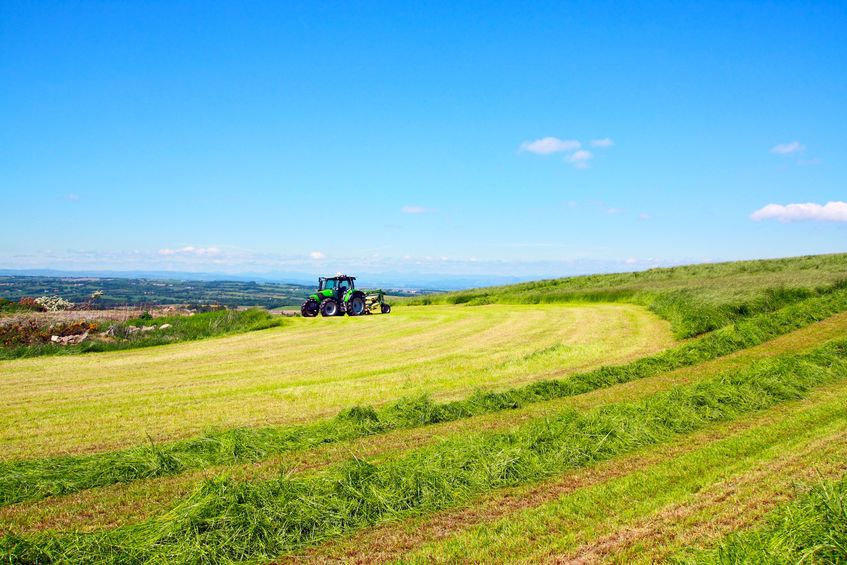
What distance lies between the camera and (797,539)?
4.15 metres

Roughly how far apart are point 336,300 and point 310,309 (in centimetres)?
131

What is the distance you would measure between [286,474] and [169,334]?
49.9 ft

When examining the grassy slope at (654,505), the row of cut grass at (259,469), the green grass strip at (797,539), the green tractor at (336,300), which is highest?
the green tractor at (336,300)

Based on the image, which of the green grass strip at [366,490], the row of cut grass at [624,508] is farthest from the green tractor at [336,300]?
the row of cut grass at [624,508]

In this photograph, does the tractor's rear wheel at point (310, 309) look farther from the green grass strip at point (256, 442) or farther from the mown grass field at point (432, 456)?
the green grass strip at point (256, 442)

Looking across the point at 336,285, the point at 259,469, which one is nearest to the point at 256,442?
the point at 259,469

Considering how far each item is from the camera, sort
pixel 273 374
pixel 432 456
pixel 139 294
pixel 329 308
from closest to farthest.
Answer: pixel 432 456, pixel 273 374, pixel 329 308, pixel 139 294

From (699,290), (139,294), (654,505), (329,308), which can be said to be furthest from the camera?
(139,294)

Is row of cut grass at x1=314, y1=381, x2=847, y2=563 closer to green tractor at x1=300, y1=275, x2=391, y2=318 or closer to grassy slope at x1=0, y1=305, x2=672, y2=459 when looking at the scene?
grassy slope at x1=0, y1=305, x2=672, y2=459

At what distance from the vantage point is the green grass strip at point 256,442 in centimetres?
675

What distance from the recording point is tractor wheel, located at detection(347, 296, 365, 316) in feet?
91.9

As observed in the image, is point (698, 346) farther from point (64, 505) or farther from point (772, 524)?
point (64, 505)

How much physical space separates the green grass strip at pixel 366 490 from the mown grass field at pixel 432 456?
0.02m

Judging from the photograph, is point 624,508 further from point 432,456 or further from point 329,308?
point 329,308
